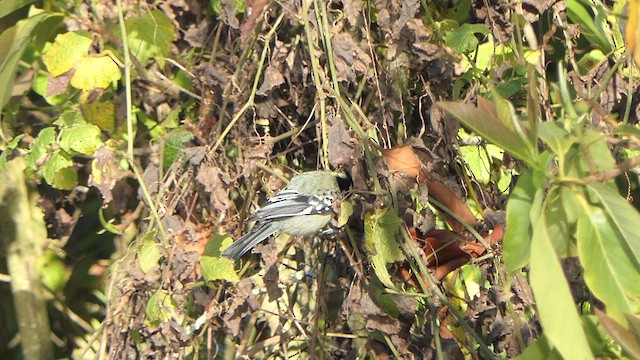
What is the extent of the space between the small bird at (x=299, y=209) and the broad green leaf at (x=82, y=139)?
62 cm

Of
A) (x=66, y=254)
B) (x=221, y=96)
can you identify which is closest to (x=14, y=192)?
(x=66, y=254)

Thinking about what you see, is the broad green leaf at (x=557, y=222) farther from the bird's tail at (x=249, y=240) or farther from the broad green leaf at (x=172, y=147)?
the broad green leaf at (x=172, y=147)

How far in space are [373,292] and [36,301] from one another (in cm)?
215

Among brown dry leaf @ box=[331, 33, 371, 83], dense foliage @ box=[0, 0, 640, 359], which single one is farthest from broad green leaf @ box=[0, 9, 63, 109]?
brown dry leaf @ box=[331, 33, 371, 83]

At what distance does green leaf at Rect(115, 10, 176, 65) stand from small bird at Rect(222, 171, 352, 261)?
2.46ft

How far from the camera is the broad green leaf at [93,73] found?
317 centimetres

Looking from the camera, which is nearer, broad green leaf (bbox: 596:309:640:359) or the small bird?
broad green leaf (bbox: 596:309:640:359)

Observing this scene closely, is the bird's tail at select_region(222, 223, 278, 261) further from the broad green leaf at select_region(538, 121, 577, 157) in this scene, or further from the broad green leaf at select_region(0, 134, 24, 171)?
the broad green leaf at select_region(538, 121, 577, 157)

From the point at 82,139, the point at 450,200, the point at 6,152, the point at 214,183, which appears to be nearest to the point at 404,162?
the point at 450,200

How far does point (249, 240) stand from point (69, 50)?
3.10 feet

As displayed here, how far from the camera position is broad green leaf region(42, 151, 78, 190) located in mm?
3174

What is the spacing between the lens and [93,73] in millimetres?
3178

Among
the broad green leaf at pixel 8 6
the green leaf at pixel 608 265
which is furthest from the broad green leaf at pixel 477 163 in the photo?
the broad green leaf at pixel 8 6

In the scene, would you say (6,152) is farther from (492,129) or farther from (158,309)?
(492,129)
